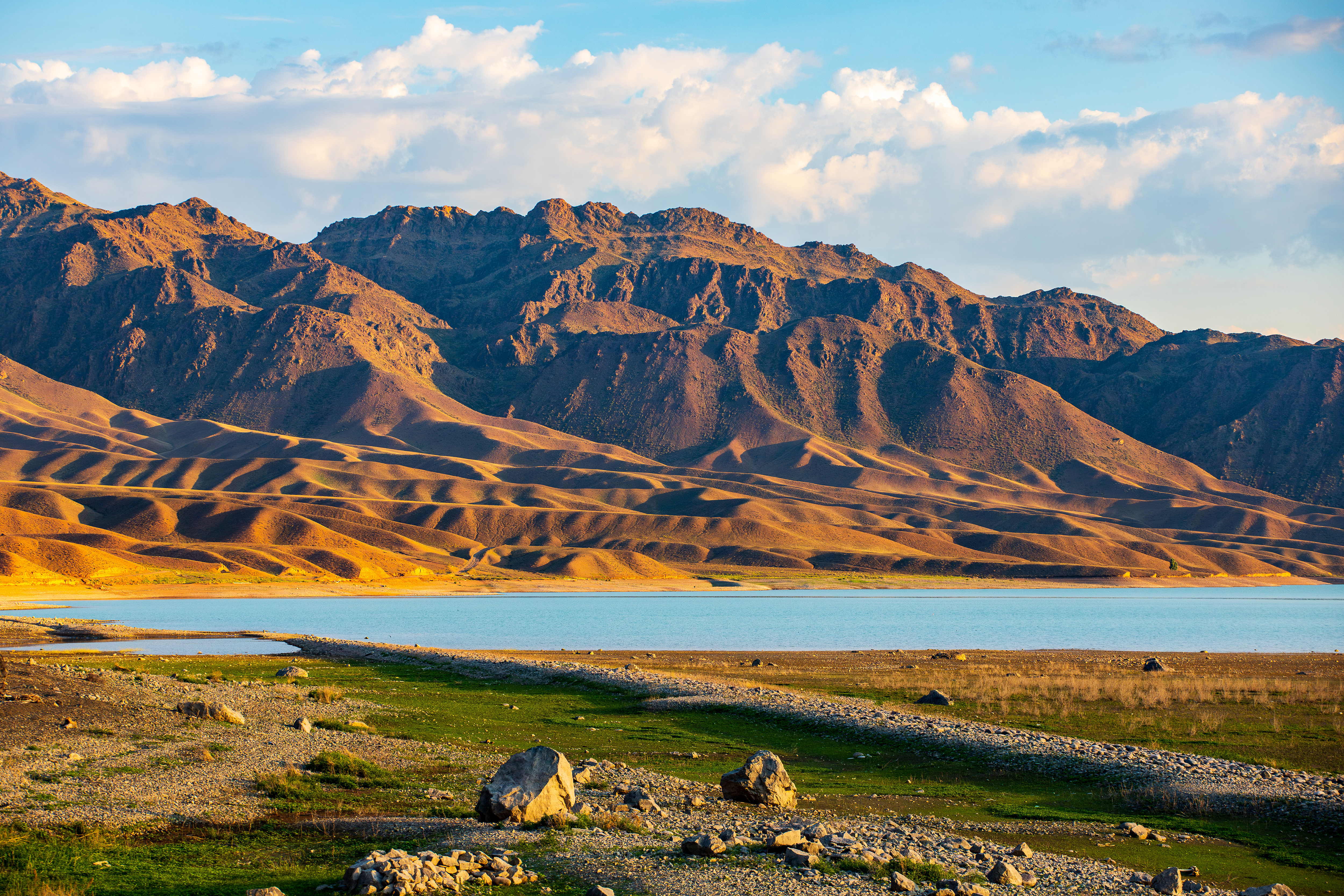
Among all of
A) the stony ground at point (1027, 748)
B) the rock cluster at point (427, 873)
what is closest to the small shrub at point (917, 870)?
the rock cluster at point (427, 873)

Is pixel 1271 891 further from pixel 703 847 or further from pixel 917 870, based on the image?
pixel 703 847

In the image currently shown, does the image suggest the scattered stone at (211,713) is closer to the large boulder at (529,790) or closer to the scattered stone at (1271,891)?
the large boulder at (529,790)

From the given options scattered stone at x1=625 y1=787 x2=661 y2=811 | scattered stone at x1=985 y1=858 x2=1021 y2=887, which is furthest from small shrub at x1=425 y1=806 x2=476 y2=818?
scattered stone at x1=985 y1=858 x2=1021 y2=887

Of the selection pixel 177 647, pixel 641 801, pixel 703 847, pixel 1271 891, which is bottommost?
pixel 177 647

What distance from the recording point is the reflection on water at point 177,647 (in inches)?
2152

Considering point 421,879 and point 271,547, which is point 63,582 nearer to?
point 271,547

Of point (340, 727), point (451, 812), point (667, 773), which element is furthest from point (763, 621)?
point (451, 812)

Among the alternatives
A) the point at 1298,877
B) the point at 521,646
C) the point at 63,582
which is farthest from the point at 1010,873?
the point at 63,582

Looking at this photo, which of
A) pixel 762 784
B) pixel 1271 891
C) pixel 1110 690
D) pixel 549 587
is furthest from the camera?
pixel 549 587

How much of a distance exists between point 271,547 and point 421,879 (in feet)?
469

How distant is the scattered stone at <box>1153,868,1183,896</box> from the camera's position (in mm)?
15141

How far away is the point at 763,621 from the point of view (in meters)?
91.4

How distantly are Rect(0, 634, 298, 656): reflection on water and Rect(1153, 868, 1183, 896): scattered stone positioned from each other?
4704cm

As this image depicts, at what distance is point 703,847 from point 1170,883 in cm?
627
